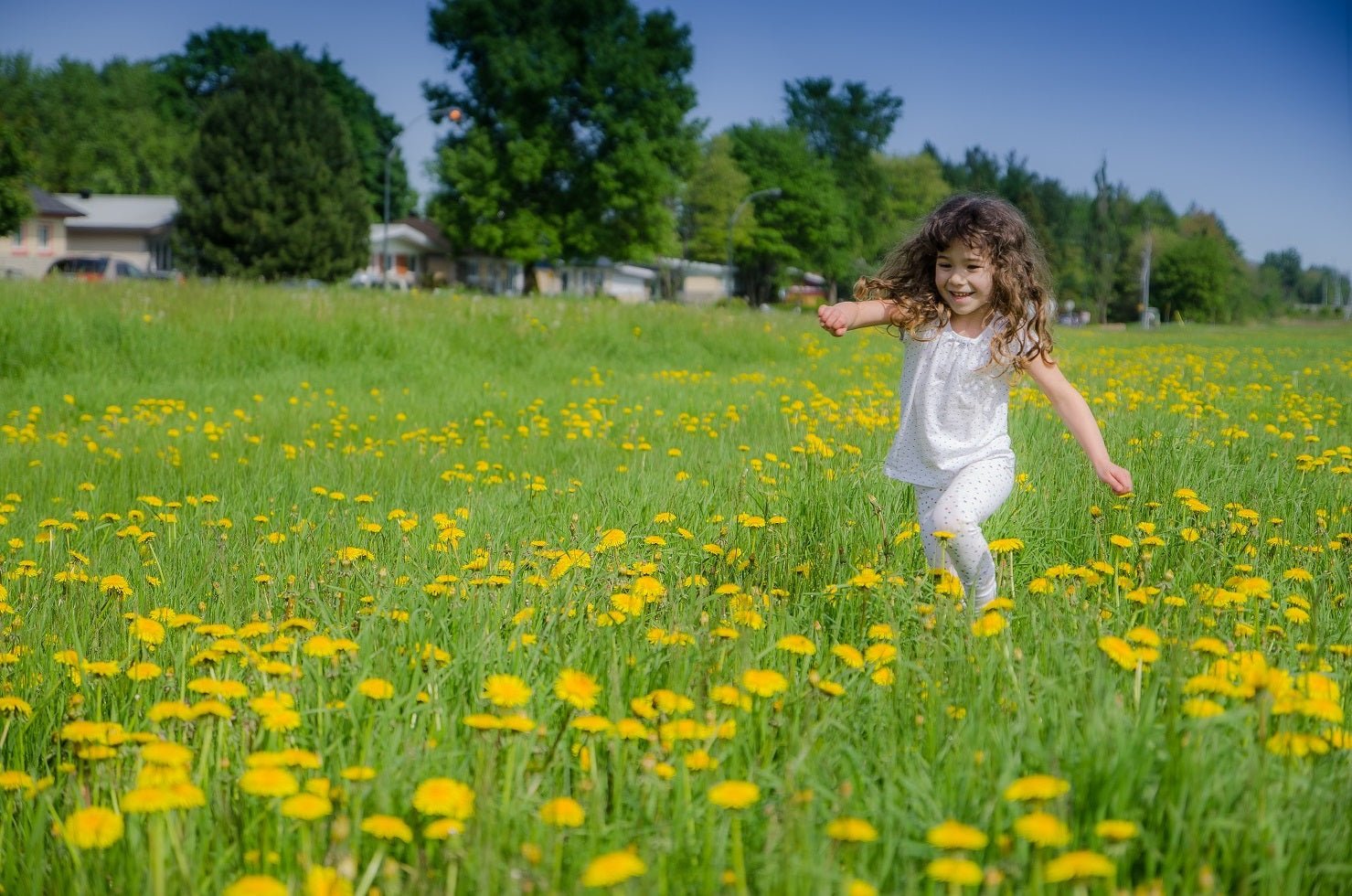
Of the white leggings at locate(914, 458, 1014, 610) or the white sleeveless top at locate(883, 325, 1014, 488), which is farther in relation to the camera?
the white sleeveless top at locate(883, 325, 1014, 488)

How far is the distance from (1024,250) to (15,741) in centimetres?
306

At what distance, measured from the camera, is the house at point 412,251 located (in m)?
61.2

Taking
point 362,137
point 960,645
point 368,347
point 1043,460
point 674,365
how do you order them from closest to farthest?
point 960,645 < point 1043,460 < point 368,347 < point 674,365 < point 362,137

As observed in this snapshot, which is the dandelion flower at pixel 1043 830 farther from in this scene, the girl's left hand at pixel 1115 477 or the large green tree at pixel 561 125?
the large green tree at pixel 561 125

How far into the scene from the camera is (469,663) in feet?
7.64

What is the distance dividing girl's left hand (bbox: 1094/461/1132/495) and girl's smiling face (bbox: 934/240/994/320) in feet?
2.34

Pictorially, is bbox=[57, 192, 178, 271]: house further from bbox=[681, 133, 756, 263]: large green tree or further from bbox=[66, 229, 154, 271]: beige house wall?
bbox=[681, 133, 756, 263]: large green tree

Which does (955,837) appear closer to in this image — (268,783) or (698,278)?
(268,783)

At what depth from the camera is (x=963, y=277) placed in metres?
3.55

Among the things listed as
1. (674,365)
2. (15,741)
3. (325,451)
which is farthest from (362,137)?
(15,741)

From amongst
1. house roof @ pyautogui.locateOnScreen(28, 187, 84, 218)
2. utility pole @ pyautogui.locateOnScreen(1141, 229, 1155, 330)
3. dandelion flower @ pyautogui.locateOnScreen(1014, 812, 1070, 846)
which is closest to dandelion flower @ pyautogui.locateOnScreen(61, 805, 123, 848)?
dandelion flower @ pyautogui.locateOnScreen(1014, 812, 1070, 846)

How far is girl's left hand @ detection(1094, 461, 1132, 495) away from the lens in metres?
3.00

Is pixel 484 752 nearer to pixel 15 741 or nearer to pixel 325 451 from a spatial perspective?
pixel 15 741

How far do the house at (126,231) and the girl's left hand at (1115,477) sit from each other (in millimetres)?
58946
